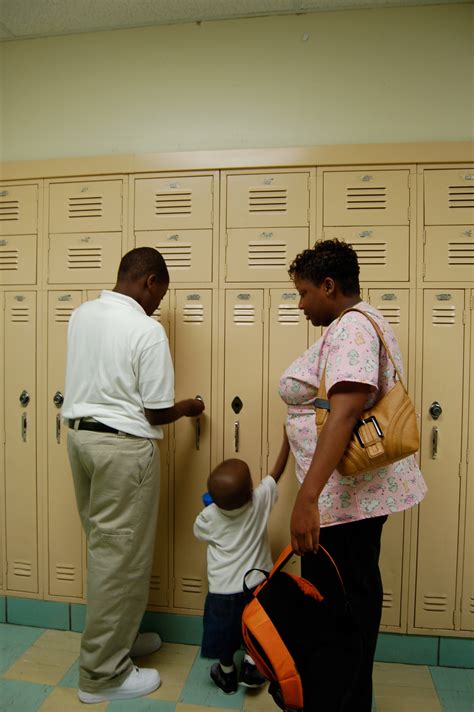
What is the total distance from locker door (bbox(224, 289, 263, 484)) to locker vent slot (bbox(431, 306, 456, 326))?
2.86ft

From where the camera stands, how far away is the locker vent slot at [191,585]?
2229 millimetres

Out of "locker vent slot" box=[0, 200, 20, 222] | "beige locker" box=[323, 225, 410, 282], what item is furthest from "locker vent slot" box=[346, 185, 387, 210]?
"locker vent slot" box=[0, 200, 20, 222]

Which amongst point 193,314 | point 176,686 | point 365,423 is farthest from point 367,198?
point 176,686

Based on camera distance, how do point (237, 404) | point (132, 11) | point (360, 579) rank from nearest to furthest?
point (360, 579)
point (237, 404)
point (132, 11)

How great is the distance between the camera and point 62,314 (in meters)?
2.36

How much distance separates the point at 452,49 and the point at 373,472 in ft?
7.54

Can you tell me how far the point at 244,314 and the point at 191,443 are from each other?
0.74m

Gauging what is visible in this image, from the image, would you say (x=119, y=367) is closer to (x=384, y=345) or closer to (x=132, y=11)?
(x=384, y=345)

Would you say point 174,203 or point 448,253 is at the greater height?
point 174,203

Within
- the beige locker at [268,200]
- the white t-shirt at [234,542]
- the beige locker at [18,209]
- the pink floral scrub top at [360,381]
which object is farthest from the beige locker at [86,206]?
the white t-shirt at [234,542]

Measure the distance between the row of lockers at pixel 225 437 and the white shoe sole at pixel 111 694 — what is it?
1.42ft

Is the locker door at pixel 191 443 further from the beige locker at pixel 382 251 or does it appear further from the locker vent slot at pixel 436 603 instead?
the locker vent slot at pixel 436 603

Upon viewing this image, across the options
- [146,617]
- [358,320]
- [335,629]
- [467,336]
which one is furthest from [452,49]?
[146,617]

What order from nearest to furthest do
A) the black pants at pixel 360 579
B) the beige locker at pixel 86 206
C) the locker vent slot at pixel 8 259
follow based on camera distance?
1. the black pants at pixel 360 579
2. the beige locker at pixel 86 206
3. the locker vent slot at pixel 8 259
